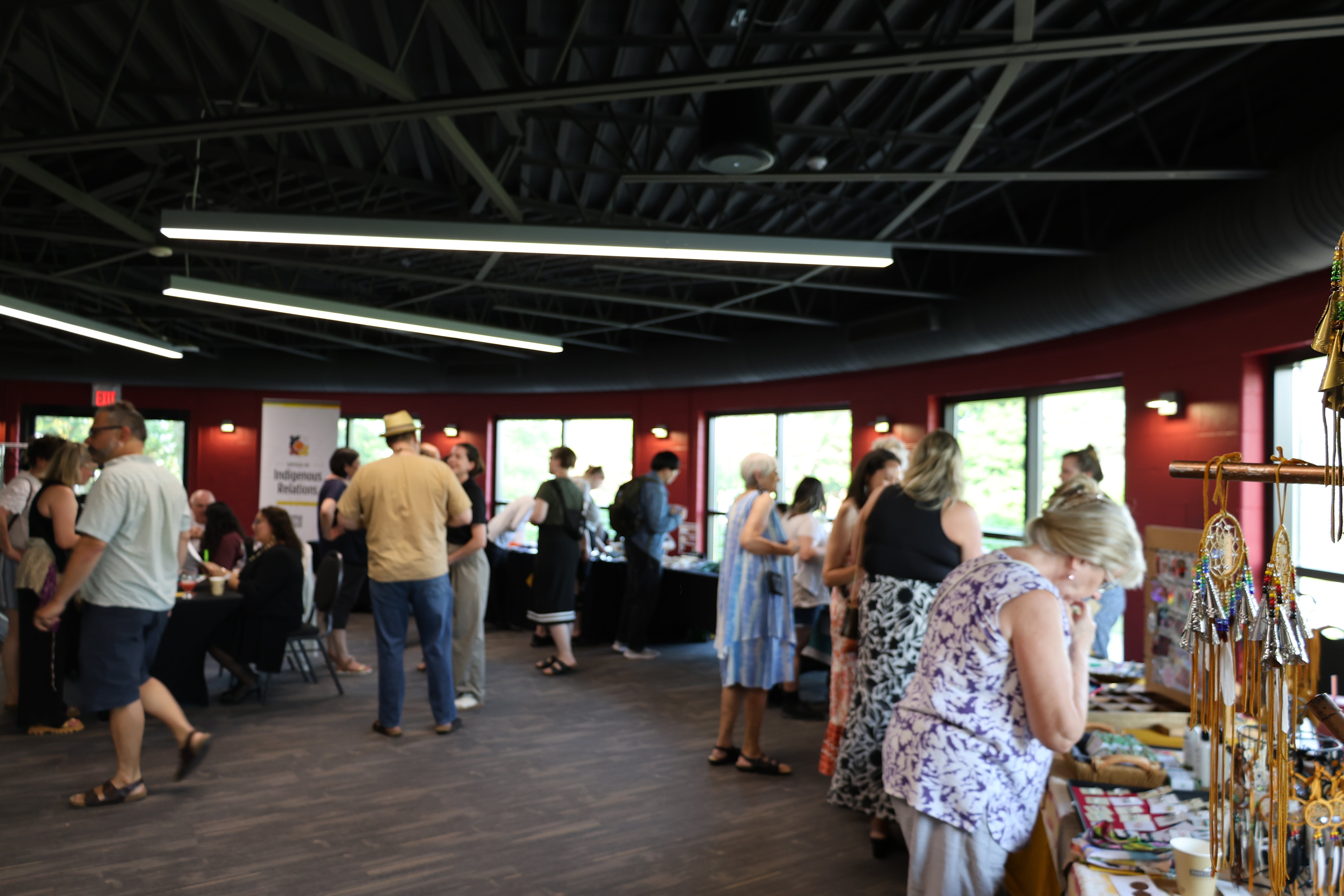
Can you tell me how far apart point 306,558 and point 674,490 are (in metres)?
6.85

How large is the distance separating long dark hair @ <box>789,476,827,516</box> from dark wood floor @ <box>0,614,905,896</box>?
4.34 feet

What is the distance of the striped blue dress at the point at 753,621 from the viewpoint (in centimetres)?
427

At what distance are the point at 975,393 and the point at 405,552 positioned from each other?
5956 millimetres

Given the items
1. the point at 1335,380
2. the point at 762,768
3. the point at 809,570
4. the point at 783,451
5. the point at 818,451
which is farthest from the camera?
the point at 783,451

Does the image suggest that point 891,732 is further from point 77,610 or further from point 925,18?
point 77,610

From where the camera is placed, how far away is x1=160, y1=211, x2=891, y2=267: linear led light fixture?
4949 millimetres

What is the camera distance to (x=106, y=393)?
10938 mm

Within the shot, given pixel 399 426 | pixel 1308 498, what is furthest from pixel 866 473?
pixel 1308 498

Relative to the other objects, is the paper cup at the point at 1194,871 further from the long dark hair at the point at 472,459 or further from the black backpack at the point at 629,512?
the black backpack at the point at 629,512

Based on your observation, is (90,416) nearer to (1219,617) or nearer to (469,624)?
(469,624)

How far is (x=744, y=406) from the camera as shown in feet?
38.7

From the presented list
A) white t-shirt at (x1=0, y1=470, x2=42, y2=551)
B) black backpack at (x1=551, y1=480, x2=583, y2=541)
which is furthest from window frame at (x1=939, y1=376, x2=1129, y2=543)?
white t-shirt at (x1=0, y1=470, x2=42, y2=551)

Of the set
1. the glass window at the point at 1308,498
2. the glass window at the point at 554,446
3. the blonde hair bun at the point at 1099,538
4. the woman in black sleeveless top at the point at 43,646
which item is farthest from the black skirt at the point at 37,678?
the glass window at the point at 554,446

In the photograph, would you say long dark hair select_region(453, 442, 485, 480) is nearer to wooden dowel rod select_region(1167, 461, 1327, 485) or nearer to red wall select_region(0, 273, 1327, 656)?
red wall select_region(0, 273, 1327, 656)
